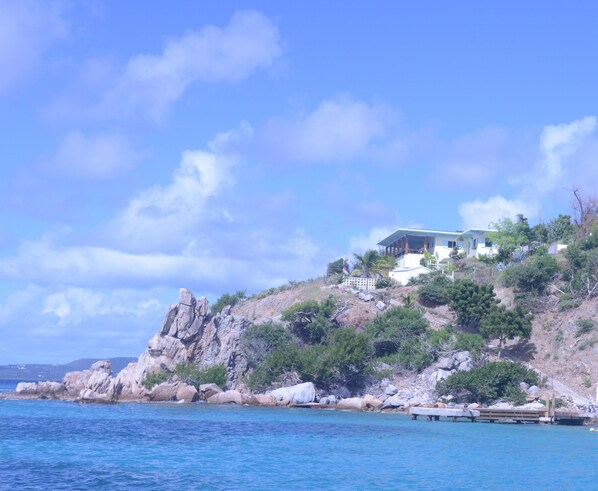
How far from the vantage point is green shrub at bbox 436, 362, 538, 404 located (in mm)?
48875

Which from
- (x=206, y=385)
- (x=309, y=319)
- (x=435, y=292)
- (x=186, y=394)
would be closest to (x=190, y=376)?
(x=206, y=385)

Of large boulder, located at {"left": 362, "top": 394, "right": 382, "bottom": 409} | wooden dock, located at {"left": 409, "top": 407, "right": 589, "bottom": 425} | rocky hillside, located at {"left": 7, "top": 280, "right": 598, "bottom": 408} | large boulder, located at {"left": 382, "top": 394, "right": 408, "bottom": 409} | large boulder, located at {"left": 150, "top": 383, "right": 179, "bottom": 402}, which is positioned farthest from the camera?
large boulder, located at {"left": 150, "top": 383, "right": 179, "bottom": 402}

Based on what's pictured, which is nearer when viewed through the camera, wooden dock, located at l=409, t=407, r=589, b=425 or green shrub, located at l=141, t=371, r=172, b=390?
wooden dock, located at l=409, t=407, r=589, b=425

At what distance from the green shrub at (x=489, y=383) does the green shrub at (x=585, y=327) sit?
8193 mm

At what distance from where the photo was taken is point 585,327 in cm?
5669

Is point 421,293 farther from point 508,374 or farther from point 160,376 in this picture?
point 160,376

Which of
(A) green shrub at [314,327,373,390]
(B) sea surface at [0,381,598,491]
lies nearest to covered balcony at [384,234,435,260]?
(A) green shrub at [314,327,373,390]

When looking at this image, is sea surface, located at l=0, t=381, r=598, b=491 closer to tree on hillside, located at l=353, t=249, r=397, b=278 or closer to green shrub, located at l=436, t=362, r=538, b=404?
green shrub, located at l=436, t=362, r=538, b=404

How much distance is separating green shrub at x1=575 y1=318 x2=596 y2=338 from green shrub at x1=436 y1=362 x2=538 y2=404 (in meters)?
8.19

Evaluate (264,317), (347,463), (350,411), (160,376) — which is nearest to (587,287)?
(350,411)

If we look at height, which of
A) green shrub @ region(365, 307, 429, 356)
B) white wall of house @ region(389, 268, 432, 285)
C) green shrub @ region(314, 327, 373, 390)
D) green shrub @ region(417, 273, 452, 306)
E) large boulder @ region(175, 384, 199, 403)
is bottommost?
large boulder @ region(175, 384, 199, 403)

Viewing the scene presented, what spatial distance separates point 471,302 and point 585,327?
27.8 ft

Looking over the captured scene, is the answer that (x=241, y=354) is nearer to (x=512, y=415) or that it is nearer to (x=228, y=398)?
(x=228, y=398)

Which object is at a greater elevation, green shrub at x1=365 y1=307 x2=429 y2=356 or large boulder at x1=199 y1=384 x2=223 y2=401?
green shrub at x1=365 y1=307 x2=429 y2=356
